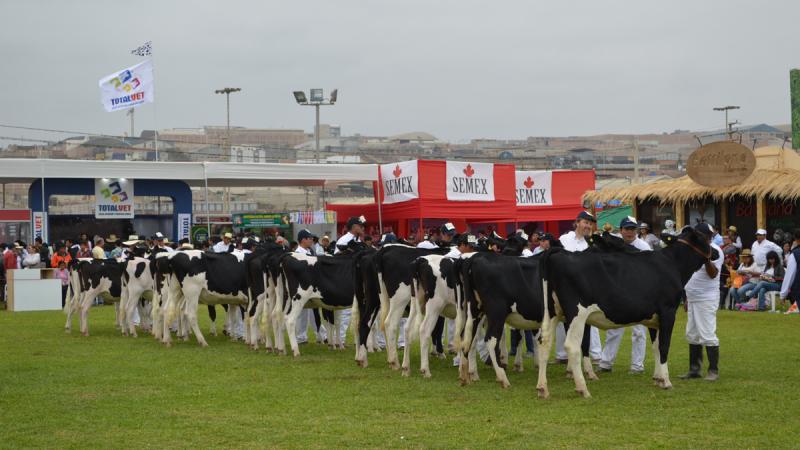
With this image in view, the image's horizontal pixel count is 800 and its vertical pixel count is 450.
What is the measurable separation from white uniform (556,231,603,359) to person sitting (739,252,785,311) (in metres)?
10.8

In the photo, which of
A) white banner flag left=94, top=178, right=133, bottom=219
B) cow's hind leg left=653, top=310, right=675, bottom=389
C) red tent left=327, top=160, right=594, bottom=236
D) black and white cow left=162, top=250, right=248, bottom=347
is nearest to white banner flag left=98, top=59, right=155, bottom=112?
white banner flag left=94, top=178, right=133, bottom=219

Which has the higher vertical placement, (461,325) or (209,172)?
(209,172)

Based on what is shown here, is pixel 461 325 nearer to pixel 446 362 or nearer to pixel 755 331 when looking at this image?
pixel 446 362

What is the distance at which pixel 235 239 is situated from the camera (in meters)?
26.1

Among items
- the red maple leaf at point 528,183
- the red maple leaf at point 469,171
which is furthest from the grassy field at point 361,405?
the red maple leaf at point 528,183

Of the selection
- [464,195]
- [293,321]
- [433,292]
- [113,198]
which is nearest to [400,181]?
[464,195]

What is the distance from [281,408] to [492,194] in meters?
26.8

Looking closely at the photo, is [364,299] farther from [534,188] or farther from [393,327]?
[534,188]

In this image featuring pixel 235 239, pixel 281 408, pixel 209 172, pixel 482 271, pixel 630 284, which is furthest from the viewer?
pixel 209 172

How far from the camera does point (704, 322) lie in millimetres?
12977

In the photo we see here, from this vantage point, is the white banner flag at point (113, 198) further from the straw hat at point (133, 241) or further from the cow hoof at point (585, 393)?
the cow hoof at point (585, 393)

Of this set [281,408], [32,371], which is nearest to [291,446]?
[281,408]

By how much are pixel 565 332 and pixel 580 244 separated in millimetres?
1344

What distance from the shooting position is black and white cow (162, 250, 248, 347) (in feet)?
62.3
